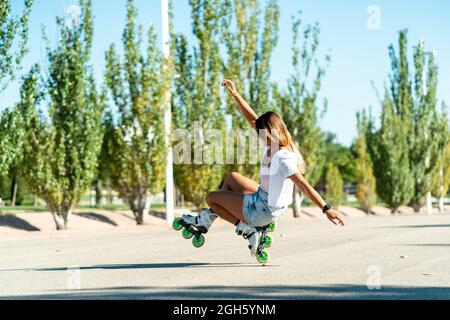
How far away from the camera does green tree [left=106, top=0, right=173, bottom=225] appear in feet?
76.0

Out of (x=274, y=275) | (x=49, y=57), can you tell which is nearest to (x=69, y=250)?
(x=274, y=275)

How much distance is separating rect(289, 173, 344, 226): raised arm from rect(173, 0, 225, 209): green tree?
17852 millimetres

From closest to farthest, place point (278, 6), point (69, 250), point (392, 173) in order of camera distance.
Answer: point (69, 250) < point (278, 6) < point (392, 173)

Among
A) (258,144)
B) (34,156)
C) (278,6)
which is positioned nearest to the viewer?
(34,156)

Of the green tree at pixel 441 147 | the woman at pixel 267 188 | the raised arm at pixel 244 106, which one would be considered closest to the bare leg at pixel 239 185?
the woman at pixel 267 188

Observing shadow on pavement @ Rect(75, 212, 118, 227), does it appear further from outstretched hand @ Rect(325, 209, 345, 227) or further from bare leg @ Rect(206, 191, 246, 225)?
outstretched hand @ Rect(325, 209, 345, 227)

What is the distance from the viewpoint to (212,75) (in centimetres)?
2605

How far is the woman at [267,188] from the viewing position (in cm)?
715

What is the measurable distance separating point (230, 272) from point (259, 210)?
76 centimetres

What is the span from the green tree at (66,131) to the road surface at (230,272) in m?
8.22

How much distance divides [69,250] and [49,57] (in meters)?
10.2

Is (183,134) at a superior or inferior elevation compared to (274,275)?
superior

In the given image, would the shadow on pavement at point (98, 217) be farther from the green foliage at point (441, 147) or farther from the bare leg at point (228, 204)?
the green foliage at point (441, 147)

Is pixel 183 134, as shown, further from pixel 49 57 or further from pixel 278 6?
pixel 278 6
